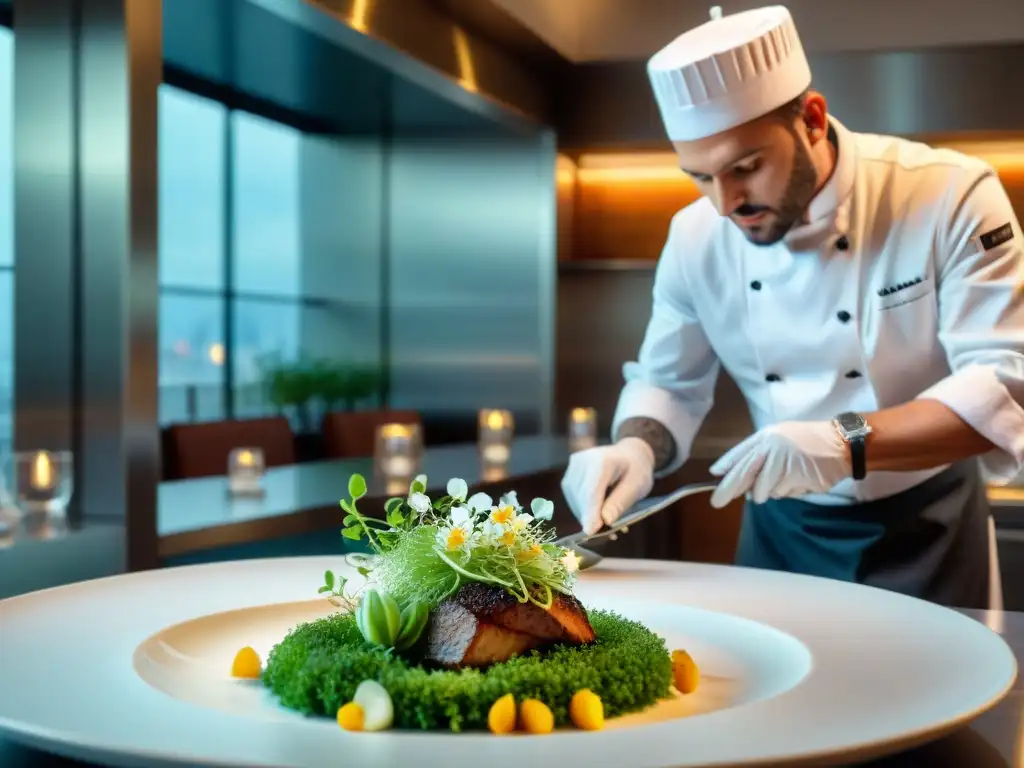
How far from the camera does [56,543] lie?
80.7 inches

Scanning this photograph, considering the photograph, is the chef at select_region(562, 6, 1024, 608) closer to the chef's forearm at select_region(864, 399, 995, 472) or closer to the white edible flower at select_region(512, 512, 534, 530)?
the chef's forearm at select_region(864, 399, 995, 472)

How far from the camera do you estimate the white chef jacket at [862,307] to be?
1971 millimetres

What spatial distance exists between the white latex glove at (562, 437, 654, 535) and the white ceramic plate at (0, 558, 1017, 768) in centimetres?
19

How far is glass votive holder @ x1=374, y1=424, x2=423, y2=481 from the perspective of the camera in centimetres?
322

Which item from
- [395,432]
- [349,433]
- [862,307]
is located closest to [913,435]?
[862,307]

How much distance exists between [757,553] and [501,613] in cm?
131

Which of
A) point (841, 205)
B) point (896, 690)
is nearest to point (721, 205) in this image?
point (841, 205)

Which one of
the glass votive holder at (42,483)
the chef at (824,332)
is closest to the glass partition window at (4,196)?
the glass votive holder at (42,483)

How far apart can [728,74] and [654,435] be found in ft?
2.08

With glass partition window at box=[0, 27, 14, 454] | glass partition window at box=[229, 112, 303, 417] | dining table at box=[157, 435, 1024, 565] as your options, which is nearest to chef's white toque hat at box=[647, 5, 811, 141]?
dining table at box=[157, 435, 1024, 565]

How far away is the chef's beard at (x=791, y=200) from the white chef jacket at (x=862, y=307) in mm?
Result: 53

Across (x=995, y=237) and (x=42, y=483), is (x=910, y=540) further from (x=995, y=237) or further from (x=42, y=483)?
(x=42, y=483)

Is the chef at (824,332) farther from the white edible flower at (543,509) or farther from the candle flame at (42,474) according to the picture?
the candle flame at (42,474)

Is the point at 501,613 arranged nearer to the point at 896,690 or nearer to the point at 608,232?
the point at 896,690
